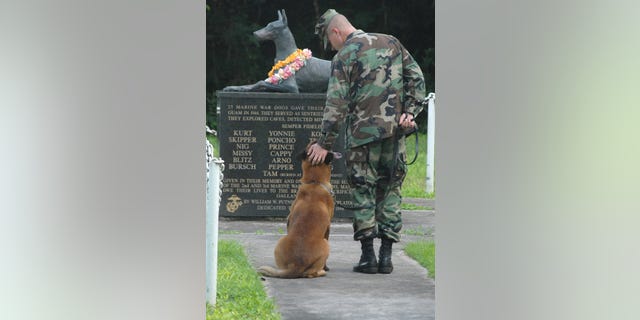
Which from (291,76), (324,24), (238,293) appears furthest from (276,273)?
Result: (291,76)

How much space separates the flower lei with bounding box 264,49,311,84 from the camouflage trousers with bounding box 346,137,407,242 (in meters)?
3.05

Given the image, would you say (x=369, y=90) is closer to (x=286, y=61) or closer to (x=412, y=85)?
(x=412, y=85)

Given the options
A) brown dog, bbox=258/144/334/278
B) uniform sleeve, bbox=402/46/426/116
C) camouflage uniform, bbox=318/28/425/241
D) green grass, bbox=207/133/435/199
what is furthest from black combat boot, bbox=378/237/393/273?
green grass, bbox=207/133/435/199

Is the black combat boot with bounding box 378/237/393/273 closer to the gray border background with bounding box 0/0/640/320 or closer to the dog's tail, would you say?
the dog's tail

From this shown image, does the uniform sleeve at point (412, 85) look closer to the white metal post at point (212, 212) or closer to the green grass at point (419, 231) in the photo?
the white metal post at point (212, 212)

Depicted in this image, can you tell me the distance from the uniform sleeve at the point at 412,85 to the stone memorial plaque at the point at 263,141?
2.62 meters

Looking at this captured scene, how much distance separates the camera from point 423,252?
845 cm

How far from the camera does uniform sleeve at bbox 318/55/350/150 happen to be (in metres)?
7.21
